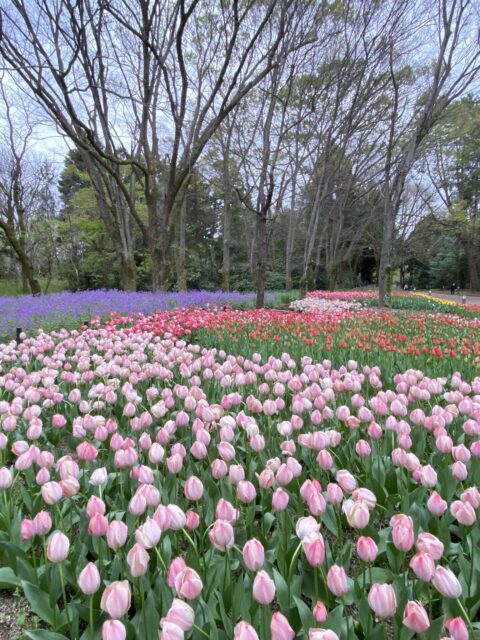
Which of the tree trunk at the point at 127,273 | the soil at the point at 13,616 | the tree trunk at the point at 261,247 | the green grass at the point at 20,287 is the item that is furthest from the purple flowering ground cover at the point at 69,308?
the green grass at the point at 20,287

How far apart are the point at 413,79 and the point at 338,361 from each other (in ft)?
43.2

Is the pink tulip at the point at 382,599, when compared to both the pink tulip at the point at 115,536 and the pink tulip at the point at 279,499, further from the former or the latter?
the pink tulip at the point at 115,536

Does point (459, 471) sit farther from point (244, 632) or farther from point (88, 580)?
point (88, 580)

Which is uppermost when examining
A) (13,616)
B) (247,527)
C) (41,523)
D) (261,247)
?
(261,247)

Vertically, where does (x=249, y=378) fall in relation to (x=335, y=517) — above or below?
above

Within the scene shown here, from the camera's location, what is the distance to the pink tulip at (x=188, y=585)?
0.95 meters

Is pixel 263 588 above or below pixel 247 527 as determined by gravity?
above

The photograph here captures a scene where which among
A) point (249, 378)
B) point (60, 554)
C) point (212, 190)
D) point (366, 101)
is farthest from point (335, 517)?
point (212, 190)

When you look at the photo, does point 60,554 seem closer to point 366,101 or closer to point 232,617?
point 232,617

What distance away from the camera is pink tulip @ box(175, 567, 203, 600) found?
3.12ft

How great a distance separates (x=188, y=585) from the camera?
37.6 inches

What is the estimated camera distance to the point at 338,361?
13.6 ft

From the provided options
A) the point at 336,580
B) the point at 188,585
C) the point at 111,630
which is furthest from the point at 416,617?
the point at 111,630

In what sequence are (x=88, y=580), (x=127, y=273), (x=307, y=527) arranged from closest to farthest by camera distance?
(x=88, y=580)
(x=307, y=527)
(x=127, y=273)
